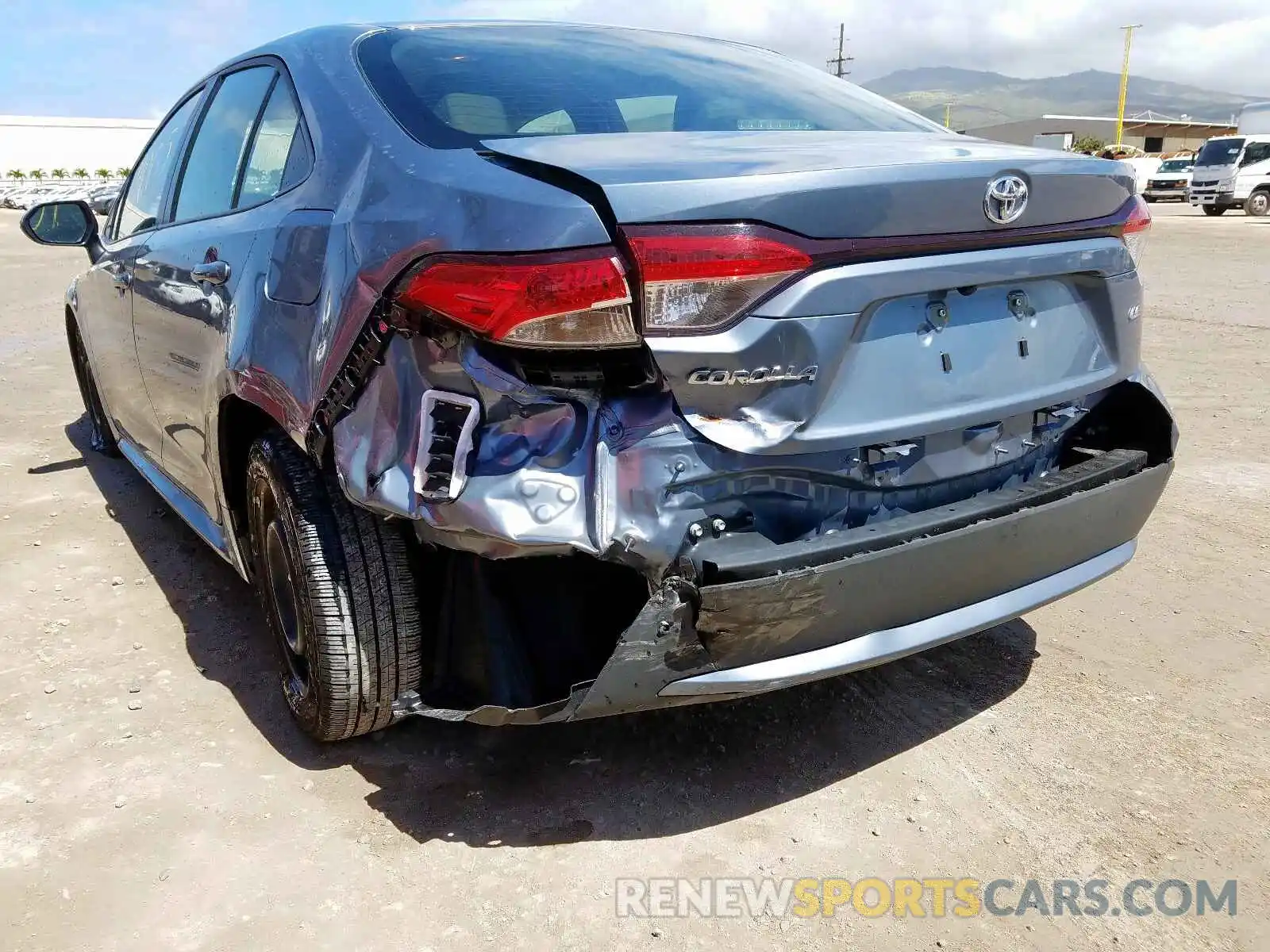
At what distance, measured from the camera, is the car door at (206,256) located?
2.61 metres

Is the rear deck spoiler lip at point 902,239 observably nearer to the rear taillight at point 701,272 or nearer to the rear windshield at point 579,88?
the rear taillight at point 701,272

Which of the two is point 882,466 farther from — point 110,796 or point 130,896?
point 110,796

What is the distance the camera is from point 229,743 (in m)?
2.65

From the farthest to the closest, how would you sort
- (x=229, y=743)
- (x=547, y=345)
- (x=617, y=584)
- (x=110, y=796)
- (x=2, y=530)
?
(x=2, y=530) < (x=229, y=743) < (x=110, y=796) < (x=617, y=584) < (x=547, y=345)

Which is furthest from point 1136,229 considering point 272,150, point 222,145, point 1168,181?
point 1168,181

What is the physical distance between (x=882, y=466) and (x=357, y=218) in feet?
3.87

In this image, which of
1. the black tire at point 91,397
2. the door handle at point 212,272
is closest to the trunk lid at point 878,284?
the door handle at point 212,272

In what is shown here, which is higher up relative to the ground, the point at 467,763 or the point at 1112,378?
the point at 1112,378

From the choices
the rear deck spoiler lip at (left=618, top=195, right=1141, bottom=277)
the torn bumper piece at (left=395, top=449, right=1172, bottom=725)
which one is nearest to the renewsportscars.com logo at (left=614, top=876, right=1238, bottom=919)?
the torn bumper piece at (left=395, top=449, right=1172, bottom=725)

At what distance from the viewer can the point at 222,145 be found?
3104 millimetres

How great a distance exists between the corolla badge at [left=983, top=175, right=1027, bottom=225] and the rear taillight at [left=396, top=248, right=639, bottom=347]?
80 cm

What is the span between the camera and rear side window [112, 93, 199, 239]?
3.58m

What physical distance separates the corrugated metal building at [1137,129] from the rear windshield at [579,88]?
74039 mm

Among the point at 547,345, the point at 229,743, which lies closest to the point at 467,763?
the point at 229,743
